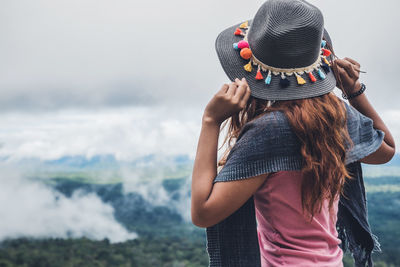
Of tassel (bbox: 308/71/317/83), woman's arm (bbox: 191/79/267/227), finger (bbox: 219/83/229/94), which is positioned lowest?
woman's arm (bbox: 191/79/267/227)

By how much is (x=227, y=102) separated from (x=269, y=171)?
0.69 feet

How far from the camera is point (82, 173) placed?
1227 inches

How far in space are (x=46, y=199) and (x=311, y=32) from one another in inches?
1474

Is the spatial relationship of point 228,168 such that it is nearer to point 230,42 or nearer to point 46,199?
point 230,42

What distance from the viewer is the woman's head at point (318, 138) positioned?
837mm

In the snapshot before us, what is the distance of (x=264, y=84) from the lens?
92cm

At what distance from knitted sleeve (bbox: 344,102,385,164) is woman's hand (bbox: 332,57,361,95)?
6.3 inches

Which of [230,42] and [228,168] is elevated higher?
[230,42]

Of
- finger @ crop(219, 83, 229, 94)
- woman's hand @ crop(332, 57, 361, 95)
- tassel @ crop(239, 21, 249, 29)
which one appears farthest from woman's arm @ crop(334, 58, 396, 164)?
finger @ crop(219, 83, 229, 94)

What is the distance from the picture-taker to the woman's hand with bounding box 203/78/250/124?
0.86 m

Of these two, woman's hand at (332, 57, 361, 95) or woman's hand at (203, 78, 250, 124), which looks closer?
woman's hand at (203, 78, 250, 124)

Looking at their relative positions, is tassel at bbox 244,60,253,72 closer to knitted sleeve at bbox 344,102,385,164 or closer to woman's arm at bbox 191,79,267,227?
woman's arm at bbox 191,79,267,227

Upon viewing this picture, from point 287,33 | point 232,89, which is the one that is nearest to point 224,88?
point 232,89

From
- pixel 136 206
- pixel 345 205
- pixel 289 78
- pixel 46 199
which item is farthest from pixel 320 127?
pixel 46 199
